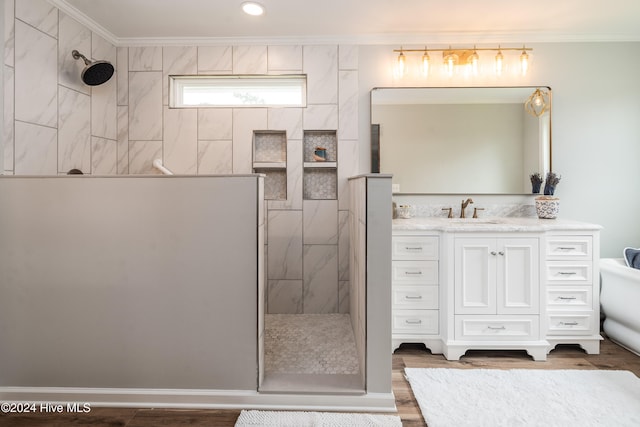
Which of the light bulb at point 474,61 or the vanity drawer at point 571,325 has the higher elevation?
the light bulb at point 474,61

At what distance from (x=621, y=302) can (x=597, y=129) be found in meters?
1.47

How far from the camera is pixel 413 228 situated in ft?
8.14

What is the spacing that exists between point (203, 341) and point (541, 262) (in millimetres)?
2266

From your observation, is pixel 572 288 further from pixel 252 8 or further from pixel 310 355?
pixel 252 8

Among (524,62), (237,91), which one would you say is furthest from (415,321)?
(237,91)

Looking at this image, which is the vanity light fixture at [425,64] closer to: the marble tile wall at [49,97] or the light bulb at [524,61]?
the light bulb at [524,61]

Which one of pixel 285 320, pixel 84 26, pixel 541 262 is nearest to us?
pixel 541 262

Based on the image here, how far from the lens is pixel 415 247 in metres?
2.51

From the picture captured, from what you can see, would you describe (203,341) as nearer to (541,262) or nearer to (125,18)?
(541,262)

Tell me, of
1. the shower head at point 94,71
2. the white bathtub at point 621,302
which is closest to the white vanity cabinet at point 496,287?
the white bathtub at point 621,302

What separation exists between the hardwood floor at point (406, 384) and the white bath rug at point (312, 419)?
0.07 m

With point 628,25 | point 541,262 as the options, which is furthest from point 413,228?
point 628,25

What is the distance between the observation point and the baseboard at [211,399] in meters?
1.84

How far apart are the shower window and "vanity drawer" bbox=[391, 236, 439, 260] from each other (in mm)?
1596
